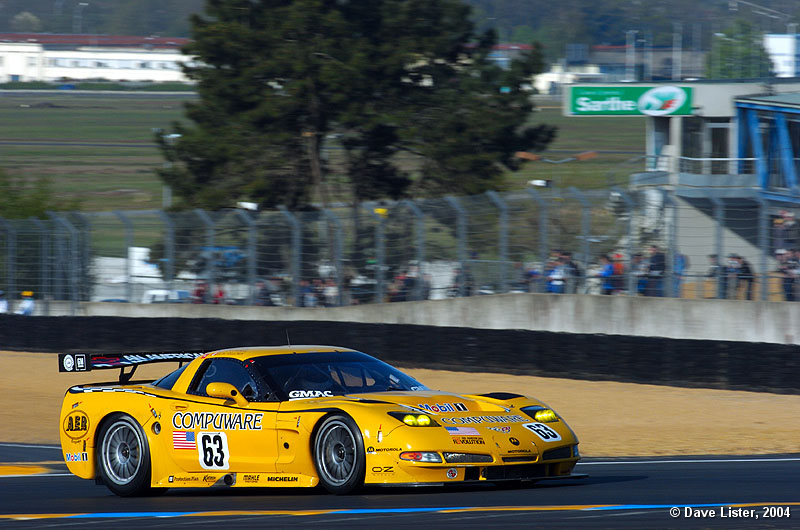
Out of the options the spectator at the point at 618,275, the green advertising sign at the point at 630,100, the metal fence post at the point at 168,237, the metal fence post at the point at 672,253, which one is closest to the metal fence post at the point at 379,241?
the metal fence post at the point at 168,237

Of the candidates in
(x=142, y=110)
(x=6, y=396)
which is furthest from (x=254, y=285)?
(x=142, y=110)

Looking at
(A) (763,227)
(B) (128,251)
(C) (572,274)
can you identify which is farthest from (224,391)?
(B) (128,251)

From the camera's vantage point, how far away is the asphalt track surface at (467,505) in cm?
654

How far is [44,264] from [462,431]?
19430mm

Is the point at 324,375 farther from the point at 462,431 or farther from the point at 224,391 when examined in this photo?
the point at 462,431

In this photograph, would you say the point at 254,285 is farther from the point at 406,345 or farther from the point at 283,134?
the point at 283,134

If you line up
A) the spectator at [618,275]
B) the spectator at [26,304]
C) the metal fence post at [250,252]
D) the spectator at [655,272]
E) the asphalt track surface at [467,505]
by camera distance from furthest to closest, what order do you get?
the spectator at [26,304] → the metal fence post at [250,252] → the spectator at [618,275] → the spectator at [655,272] → the asphalt track surface at [467,505]

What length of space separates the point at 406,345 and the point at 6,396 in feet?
20.9

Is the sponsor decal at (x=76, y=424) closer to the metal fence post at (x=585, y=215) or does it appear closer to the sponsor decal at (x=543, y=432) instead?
the sponsor decal at (x=543, y=432)

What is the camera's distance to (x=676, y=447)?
11812 millimetres

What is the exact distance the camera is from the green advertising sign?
36.4m

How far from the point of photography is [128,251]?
77.6 ft

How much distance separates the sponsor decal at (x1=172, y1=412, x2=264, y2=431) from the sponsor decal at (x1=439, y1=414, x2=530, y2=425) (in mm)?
1308

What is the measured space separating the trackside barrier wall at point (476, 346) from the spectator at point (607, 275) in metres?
2.61
